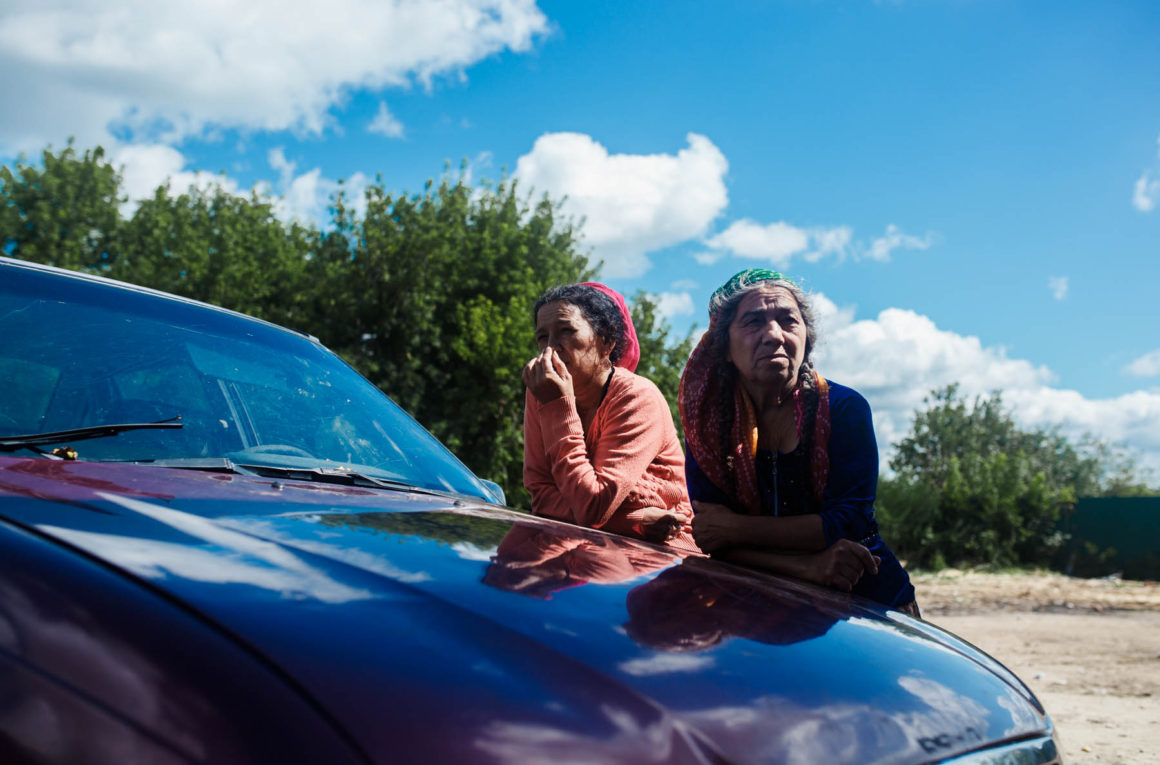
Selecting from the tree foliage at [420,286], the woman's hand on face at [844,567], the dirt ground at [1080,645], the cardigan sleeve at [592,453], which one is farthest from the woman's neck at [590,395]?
the tree foliage at [420,286]

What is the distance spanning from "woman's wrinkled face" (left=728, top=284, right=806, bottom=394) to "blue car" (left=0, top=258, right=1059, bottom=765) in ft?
3.07

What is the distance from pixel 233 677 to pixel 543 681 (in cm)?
30

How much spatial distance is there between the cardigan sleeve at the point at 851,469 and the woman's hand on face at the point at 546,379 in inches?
34.5

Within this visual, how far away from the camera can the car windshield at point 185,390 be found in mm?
1712

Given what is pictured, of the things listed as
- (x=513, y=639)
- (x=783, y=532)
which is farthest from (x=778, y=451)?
(x=513, y=639)

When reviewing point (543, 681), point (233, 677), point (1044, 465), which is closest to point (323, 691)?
point (233, 677)

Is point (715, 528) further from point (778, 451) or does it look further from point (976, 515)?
point (976, 515)

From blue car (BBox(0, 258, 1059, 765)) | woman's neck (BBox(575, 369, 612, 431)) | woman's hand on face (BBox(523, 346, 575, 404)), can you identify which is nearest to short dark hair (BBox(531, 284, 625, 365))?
woman's neck (BBox(575, 369, 612, 431))

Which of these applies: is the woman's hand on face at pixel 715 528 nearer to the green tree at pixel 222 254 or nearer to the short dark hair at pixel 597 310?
the short dark hair at pixel 597 310

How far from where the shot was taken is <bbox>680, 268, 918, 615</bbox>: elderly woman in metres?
2.41

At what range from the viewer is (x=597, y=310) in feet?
10.8

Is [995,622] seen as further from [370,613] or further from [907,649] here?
[370,613]

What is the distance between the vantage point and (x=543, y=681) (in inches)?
34.5

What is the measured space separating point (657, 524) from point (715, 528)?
0.38 metres
